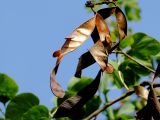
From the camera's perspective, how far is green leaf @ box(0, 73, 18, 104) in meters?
1.68

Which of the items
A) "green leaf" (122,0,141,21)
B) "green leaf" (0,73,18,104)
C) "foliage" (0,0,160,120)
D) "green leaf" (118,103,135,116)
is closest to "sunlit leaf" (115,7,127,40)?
"foliage" (0,0,160,120)

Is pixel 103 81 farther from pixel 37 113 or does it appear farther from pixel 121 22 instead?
pixel 121 22

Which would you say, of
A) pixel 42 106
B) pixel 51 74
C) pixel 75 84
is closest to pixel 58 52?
pixel 51 74

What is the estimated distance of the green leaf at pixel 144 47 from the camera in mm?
1758

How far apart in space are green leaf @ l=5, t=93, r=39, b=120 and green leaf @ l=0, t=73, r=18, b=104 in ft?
0.08

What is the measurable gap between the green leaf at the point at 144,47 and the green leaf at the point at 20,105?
1.45ft

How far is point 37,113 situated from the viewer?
1.54m

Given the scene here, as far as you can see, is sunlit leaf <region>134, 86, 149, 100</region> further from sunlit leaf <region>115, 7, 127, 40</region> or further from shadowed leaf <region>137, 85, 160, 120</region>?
sunlit leaf <region>115, 7, 127, 40</region>

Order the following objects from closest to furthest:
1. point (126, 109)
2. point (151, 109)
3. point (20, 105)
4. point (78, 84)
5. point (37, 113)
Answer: point (151, 109) < point (37, 113) < point (20, 105) < point (78, 84) < point (126, 109)

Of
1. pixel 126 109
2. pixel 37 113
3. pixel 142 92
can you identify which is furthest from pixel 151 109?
pixel 126 109

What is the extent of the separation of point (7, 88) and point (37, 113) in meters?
0.20

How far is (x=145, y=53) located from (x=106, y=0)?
506 millimetres

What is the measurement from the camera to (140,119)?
1.22 m

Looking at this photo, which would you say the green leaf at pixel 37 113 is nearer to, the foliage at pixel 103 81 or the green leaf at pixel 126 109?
the foliage at pixel 103 81
